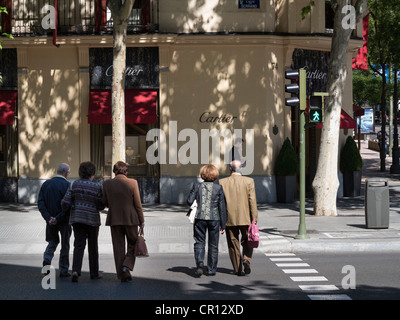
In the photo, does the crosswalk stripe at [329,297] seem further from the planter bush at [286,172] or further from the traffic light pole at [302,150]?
the planter bush at [286,172]

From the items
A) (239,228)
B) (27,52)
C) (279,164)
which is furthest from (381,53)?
(239,228)

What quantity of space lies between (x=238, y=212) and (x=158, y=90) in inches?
449

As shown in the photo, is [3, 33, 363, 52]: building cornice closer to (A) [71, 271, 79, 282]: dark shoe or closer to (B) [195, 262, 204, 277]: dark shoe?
(B) [195, 262, 204, 277]: dark shoe

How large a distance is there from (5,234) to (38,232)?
71 cm

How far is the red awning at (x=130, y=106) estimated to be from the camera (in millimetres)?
21844

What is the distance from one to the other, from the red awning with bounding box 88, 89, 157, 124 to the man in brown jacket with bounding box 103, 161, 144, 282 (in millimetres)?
11070

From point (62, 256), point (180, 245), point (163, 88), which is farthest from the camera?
point (163, 88)

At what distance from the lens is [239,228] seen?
11562 mm

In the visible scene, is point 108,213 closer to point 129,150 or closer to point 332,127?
point 332,127

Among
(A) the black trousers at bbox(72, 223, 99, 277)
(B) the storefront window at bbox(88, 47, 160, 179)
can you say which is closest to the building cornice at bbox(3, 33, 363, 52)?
(B) the storefront window at bbox(88, 47, 160, 179)

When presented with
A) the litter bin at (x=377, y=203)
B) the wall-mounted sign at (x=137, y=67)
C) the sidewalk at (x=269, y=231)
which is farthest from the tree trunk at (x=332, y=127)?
the wall-mounted sign at (x=137, y=67)

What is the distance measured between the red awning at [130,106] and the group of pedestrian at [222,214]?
418 inches

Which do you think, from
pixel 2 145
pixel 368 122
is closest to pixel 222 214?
pixel 2 145

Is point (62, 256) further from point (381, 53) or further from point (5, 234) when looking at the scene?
point (381, 53)
